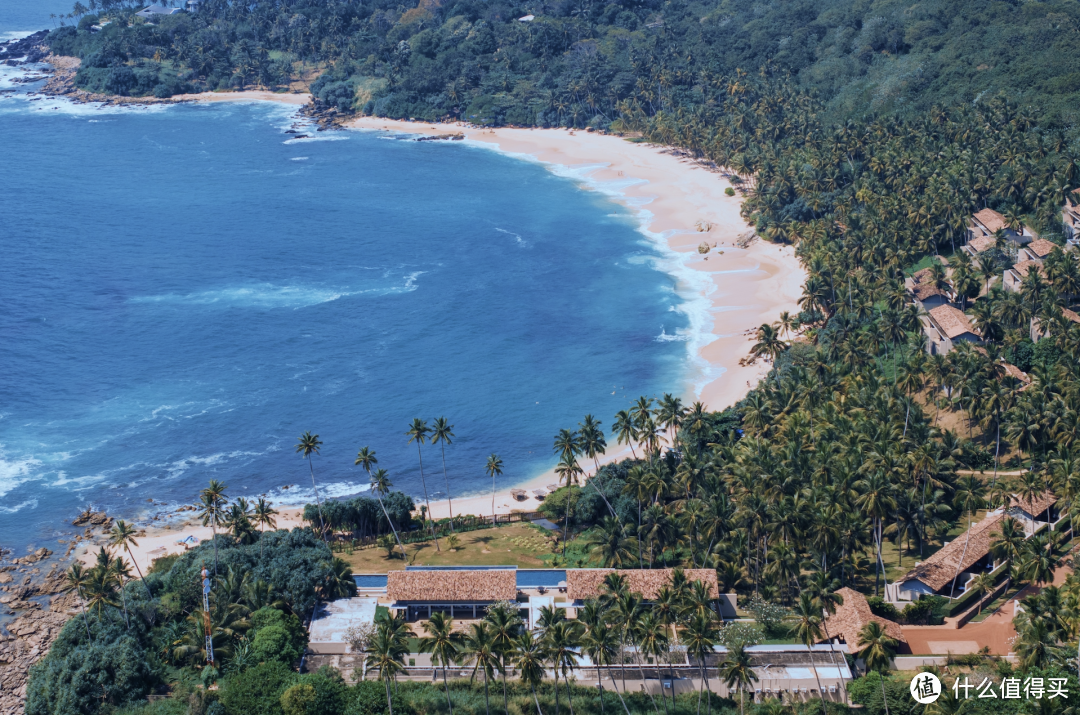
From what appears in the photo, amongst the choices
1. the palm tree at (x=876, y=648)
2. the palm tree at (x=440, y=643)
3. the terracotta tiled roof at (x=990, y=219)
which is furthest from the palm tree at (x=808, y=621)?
the terracotta tiled roof at (x=990, y=219)

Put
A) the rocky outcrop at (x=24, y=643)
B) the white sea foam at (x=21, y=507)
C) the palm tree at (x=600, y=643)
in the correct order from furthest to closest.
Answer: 1. the white sea foam at (x=21, y=507)
2. the rocky outcrop at (x=24, y=643)
3. the palm tree at (x=600, y=643)

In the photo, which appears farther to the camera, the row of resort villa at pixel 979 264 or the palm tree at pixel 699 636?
the row of resort villa at pixel 979 264

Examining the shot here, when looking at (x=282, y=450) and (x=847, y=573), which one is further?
(x=282, y=450)

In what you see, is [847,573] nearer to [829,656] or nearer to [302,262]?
[829,656]

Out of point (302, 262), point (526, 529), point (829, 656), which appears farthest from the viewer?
point (302, 262)

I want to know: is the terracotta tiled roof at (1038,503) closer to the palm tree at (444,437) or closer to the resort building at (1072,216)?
the palm tree at (444,437)

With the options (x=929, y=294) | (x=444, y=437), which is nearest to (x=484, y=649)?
(x=444, y=437)

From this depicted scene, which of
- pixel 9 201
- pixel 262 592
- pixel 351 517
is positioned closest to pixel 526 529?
pixel 351 517
